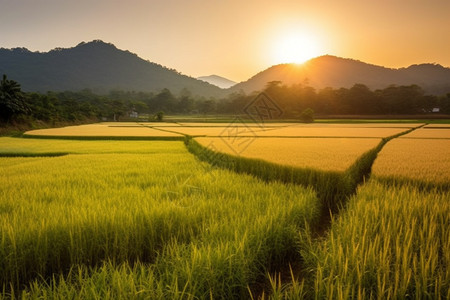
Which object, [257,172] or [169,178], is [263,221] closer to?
[169,178]

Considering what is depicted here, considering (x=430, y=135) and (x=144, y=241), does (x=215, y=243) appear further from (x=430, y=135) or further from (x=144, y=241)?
(x=430, y=135)

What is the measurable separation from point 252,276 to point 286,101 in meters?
81.9

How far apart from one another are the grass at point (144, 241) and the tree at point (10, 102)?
30.1 m

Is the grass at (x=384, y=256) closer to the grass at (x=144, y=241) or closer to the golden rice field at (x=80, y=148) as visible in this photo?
the grass at (x=144, y=241)

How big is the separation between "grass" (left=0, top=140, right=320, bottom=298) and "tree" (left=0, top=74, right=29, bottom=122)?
30.1 metres

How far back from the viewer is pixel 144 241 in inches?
129

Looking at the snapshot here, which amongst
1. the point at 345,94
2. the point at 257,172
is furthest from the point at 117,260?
the point at 345,94

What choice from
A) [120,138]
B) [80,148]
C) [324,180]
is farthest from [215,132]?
[324,180]

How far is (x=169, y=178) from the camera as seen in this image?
614cm

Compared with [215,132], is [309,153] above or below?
below

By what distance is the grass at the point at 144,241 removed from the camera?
2221mm

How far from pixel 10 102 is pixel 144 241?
109ft

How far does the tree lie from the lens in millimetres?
27344

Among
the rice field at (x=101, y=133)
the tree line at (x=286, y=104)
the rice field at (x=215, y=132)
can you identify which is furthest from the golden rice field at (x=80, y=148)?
the tree line at (x=286, y=104)
